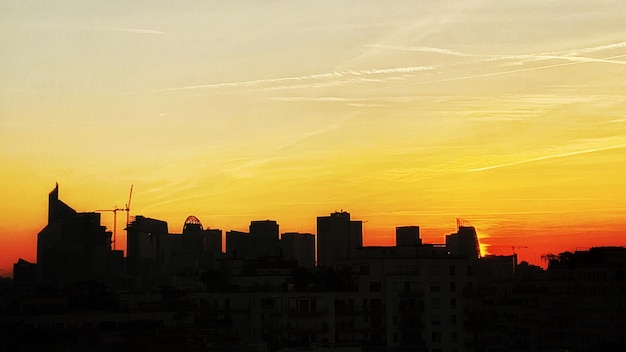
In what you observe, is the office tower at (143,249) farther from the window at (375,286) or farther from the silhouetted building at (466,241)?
the window at (375,286)

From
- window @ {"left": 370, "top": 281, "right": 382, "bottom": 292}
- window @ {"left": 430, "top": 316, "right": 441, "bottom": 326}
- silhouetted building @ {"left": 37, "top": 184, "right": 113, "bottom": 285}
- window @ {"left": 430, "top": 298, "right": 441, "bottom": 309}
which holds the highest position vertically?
silhouetted building @ {"left": 37, "top": 184, "right": 113, "bottom": 285}

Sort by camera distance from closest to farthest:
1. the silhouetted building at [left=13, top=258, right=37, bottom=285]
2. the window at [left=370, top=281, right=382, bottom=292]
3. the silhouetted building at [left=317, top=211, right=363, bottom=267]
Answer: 1. the window at [left=370, top=281, right=382, bottom=292]
2. the silhouetted building at [left=13, top=258, right=37, bottom=285]
3. the silhouetted building at [left=317, top=211, right=363, bottom=267]

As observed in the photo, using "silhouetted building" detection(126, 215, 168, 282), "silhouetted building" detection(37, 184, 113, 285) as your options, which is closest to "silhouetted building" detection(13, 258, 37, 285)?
Answer: "silhouetted building" detection(37, 184, 113, 285)

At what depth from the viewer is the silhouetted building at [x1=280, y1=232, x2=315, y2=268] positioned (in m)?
170

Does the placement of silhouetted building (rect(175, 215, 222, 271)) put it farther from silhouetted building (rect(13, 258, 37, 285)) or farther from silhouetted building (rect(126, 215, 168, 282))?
silhouetted building (rect(13, 258, 37, 285))

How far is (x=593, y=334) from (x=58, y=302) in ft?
123

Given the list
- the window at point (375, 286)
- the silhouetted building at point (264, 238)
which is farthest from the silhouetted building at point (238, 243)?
the window at point (375, 286)

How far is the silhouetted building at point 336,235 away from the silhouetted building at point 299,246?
2.00 meters

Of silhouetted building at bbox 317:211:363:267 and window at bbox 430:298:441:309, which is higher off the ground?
silhouetted building at bbox 317:211:363:267

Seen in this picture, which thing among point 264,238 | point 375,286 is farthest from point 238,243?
point 375,286

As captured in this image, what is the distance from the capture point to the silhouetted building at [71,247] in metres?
151

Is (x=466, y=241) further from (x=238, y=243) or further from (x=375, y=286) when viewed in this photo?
(x=375, y=286)

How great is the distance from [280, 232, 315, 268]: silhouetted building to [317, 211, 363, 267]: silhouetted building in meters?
2.00

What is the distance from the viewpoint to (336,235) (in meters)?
173
